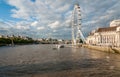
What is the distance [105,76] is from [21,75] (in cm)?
876

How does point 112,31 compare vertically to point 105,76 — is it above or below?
above

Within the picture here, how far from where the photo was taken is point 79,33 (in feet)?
361

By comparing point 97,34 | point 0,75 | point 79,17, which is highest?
point 79,17

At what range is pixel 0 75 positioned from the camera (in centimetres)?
2172

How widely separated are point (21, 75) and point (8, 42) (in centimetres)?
14403

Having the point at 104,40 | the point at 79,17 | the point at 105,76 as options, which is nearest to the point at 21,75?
the point at 105,76

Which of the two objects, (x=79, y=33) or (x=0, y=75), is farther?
(x=79, y=33)

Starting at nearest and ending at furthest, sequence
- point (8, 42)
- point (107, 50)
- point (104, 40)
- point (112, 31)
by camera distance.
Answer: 1. point (107, 50)
2. point (112, 31)
3. point (104, 40)
4. point (8, 42)

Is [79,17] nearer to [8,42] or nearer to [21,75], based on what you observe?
[8,42]

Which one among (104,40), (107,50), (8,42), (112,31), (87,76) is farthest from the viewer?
(8,42)

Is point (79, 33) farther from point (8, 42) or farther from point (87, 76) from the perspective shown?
point (87, 76)

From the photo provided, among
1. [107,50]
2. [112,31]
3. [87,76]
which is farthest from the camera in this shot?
[112,31]

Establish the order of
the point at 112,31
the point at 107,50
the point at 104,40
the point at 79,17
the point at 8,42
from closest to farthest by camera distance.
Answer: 1. the point at 107,50
2. the point at 112,31
3. the point at 104,40
4. the point at 79,17
5. the point at 8,42

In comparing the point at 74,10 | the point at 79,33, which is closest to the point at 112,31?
the point at 79,33
